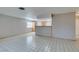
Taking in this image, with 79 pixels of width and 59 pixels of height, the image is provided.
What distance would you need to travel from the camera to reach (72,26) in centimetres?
742

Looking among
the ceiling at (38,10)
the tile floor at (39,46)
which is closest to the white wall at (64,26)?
the ceiling at (38,10)

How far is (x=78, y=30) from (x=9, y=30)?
6.32 m

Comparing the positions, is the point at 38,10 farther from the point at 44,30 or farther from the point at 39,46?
the point at 44,30

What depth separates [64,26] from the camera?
315 inches

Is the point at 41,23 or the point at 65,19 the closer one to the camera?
the point at 65,19

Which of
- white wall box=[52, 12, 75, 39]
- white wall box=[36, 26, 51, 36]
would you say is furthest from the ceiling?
white wall box=[36, 26, 51, 36]

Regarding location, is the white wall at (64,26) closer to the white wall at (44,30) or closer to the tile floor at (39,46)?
the white wall at (44,30)

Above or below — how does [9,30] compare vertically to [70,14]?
below

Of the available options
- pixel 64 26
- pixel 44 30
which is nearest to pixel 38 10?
pixel 64 26
